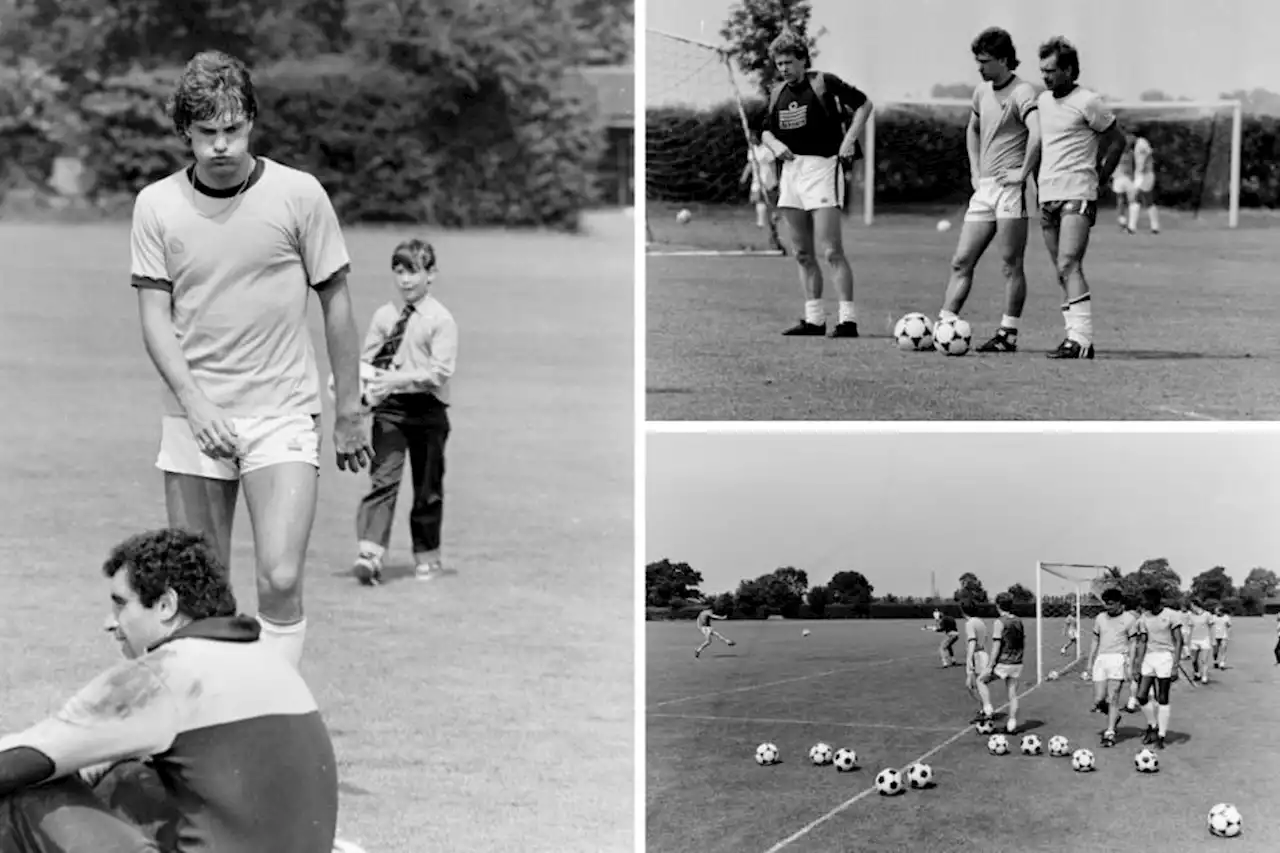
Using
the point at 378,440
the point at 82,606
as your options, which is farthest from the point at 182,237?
the point at 378,440

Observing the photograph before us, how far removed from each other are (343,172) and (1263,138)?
70.6 feet

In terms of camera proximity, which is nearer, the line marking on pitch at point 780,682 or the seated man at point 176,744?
the seated man at point 176,744

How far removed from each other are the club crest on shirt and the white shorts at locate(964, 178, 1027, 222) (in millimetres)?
615

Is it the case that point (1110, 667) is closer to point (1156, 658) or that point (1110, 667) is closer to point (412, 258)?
point (1156, 658)

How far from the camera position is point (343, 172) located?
2788 centimetres

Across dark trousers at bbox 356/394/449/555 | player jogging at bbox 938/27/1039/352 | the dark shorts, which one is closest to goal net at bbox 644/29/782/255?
player jogging at bbox 938/27/1039/352

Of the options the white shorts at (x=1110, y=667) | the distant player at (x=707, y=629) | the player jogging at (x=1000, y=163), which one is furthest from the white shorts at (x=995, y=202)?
the distant player at (x=707, y=629)

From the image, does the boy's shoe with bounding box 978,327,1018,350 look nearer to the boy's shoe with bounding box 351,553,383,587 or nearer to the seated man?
the boy's shoe with bounding box 351,553,383,587

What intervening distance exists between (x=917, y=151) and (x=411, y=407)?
261 cm

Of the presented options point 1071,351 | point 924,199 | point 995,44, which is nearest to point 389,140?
point 924,199

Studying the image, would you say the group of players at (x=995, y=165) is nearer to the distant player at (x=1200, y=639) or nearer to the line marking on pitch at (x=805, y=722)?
the distant player at (x=1200, y=639)

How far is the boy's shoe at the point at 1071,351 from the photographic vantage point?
682 centimetres

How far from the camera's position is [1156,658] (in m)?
6.10

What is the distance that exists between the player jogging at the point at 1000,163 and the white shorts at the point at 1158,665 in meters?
1.19
